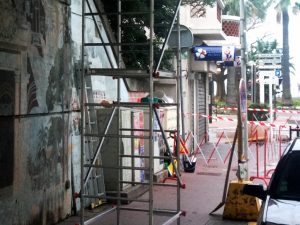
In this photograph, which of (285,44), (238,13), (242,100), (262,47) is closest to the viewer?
(242,100)

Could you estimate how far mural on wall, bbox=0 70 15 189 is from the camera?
19.0ft

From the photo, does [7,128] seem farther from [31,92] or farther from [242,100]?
[242,100]

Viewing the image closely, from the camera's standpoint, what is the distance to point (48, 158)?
7.02 metres

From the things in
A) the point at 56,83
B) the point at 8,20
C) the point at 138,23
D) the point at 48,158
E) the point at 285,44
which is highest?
the point at 285,44

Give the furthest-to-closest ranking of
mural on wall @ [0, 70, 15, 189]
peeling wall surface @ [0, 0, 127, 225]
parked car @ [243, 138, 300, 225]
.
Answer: peeling wall surface @ [0, 0, 127, 225]
mural on wall @ [0, 70, 15, 189]
parked car @ [243, 138, 300, 225]

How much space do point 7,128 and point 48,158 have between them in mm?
1211

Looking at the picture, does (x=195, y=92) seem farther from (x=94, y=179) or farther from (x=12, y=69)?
(x=12, y=69)

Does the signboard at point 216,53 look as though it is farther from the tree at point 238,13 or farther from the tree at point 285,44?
the tree at point 285,44

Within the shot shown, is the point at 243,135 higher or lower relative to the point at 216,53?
lower

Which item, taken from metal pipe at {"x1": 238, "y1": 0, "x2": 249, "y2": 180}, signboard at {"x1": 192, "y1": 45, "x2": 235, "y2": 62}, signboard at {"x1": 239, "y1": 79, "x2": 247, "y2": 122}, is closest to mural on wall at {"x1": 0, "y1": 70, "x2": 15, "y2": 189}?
metal pipe at {"x1": 238, "y1": 0, "x2": 249, "y2": 180}

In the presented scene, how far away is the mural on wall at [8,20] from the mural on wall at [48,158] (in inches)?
56.8

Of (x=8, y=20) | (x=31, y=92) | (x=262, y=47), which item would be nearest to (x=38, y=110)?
(x=31, y=92)

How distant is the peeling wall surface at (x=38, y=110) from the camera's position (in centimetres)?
596

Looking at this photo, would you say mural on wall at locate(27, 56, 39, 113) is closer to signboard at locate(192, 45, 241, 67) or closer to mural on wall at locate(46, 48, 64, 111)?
mural on wall at locate(46, 48, 64, 111)
